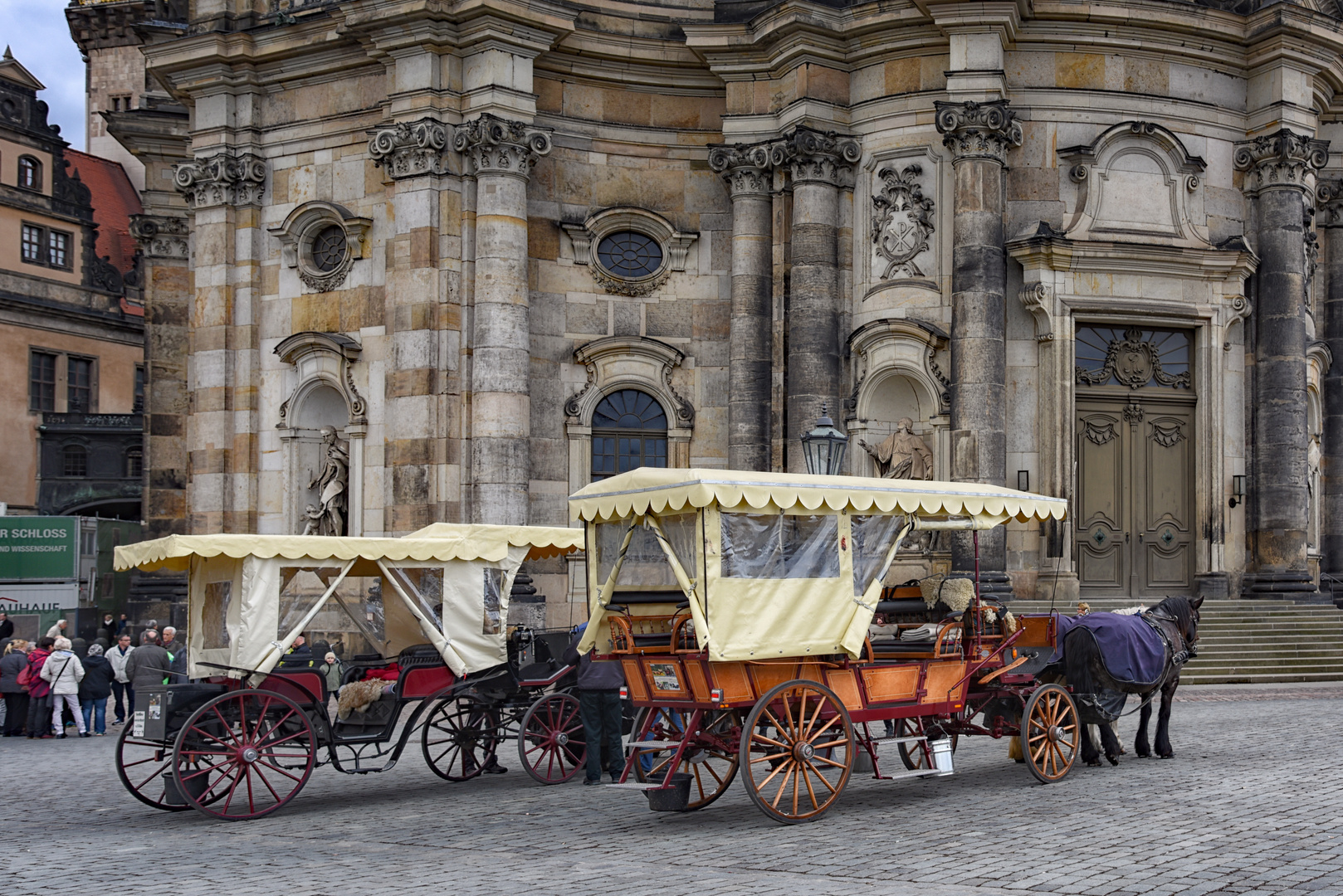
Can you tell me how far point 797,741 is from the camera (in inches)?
428

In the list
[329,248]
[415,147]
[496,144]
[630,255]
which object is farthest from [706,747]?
[329,248]

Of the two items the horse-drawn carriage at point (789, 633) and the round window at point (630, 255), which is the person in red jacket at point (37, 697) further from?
the round window at point (630, 255)

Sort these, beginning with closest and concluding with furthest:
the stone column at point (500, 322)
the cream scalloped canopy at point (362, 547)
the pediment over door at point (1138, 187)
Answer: the cream scalloped canopy at point (362, 547) → the stone column at point (500, 322) → the pediment over door at point (1138, 187)

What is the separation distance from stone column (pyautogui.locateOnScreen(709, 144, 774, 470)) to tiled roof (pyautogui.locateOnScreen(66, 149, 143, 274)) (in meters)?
41.0

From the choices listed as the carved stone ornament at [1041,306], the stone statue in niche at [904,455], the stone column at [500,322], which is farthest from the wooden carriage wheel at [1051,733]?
the stone column at [500,322]

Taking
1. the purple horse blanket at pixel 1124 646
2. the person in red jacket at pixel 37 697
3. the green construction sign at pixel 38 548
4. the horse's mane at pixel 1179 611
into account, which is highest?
the green construction sign at pixel 38 548

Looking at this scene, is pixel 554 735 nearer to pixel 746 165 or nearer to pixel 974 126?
pixel 974 126

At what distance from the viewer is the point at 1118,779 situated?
12617 millimetres

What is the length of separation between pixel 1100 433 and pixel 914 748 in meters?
11.8

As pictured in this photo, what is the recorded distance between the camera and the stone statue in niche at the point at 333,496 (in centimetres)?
2453

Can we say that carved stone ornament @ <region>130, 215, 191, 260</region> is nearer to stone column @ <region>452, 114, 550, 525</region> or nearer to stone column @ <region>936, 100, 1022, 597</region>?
stone column @ <region>452, 114, 550, 525</region>

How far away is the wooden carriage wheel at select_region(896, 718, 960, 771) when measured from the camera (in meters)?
12.2

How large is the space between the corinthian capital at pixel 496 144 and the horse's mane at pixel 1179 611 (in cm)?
1303

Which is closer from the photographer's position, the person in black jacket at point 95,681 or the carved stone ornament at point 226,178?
the person in black jacket at point 95,681
